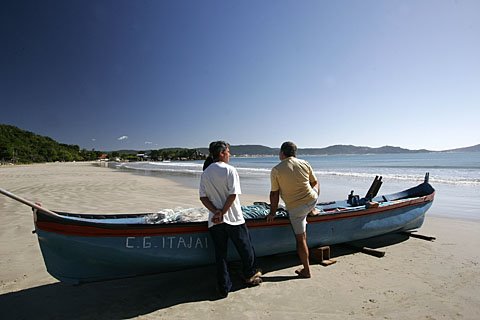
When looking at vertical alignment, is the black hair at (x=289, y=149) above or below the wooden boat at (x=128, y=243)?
→ above

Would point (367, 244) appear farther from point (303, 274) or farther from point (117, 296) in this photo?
point (117, 296)

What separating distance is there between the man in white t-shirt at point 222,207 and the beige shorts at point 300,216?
81cm

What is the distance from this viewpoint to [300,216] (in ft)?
13.5

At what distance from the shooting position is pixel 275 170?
13.6ft

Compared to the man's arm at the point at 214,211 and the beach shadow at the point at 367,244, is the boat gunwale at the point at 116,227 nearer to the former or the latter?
the man's arm at the point at 214,211

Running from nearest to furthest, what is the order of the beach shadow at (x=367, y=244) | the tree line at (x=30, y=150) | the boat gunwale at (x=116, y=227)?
1. the boat gunwale at (x=116, y=227)
2. the beach shadow at (x=367, y=244)
3. the tree line at (x=30, y=150)

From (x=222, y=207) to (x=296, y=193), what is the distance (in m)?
1.14

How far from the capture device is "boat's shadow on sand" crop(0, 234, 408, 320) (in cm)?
330

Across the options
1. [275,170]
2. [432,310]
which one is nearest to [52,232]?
[275,170]

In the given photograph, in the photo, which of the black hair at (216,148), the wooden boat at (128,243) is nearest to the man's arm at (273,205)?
the wooden boat at (128,243)

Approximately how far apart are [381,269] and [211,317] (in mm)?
2840

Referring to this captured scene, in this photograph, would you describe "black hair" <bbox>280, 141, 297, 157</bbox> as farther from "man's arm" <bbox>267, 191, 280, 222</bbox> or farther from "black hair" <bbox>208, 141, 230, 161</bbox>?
"black hair" <bbox>208, 141, 230, 161</bbox>

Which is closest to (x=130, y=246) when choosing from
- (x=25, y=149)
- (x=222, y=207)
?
(x=222, y=207)

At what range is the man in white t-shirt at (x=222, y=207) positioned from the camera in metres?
3.51
